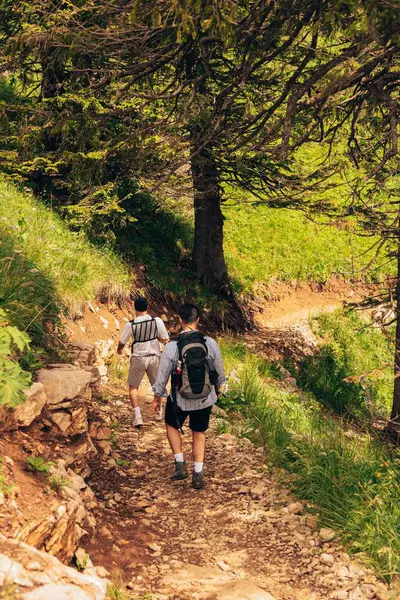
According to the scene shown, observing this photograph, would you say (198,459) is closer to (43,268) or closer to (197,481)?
(197,481)

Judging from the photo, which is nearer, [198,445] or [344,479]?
[344,479]

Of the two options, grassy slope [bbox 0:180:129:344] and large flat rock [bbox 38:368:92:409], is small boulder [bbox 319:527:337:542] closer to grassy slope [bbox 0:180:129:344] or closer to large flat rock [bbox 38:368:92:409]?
large flat rock [bbox 38:368:92:409]

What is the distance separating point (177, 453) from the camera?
7.52m

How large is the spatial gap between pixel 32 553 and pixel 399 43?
5.50 metres

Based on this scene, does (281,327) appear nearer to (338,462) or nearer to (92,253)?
(92,253)

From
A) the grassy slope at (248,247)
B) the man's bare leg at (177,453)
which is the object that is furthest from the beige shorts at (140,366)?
the grassy slope at (248,247)

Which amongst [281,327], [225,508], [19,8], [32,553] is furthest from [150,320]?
[281,327]

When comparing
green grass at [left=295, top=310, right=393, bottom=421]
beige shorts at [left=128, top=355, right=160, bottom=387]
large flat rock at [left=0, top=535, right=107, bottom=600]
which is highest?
large flat rock at [left=0, top=535, right=107, bottom=600]

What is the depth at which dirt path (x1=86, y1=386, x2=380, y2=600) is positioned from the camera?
548 cm

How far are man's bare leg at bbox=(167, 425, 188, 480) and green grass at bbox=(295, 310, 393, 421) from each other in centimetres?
683

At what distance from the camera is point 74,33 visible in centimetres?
1001

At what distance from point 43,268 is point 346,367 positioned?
9.66 metres

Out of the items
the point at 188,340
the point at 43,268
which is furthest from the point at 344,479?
the point at 43,268

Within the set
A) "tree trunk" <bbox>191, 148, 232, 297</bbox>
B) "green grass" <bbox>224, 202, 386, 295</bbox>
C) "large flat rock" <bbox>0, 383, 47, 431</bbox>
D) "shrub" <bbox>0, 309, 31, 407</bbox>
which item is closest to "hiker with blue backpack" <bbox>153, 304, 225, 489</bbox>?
"large flat rock" <bbox>0, 383, 47, 431</bbox>
